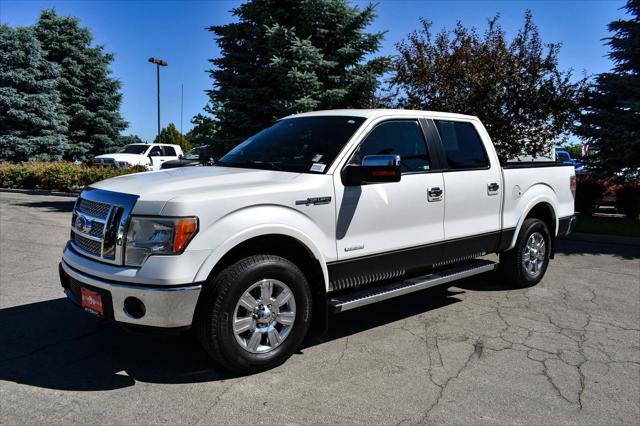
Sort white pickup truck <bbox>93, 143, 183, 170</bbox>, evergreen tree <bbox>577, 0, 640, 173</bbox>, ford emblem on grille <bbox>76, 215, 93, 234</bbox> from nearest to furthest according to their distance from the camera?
ford emblem on grille <bbox>76, 215, 93, 234</bbox> < evergreen tree <bbox>577, 0, 640, 173</bbox> < white pickup truck <bbox>93, 143, 183, 170</bbox>

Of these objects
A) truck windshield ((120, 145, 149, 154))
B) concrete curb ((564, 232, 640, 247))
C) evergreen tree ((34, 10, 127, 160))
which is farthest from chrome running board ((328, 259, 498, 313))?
evergreen tree ((34, 10, 127, 160))

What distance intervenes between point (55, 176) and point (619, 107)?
18.1 meters

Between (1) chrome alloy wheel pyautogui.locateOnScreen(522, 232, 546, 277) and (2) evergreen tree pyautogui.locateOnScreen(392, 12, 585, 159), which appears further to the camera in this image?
(2) evergreen tree pyautogui.locateOnScreen(392, 12, 585, 159)

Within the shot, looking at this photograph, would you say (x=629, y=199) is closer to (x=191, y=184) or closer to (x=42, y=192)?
(x=191, y=184)

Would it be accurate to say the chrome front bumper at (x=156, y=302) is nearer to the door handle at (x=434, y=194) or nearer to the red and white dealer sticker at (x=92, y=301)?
the red and white dealer sticker at (x=92, y=301)

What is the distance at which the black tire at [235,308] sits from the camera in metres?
3.45

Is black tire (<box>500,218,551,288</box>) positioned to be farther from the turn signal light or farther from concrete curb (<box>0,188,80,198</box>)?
concrete curb (<box>0,188,80,198</box>)

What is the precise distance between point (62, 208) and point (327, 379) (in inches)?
520

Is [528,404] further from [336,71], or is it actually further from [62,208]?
[62,208]

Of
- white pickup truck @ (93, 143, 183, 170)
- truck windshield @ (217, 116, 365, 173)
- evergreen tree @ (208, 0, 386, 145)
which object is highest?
evergreen tree @ (208, 0, 386, 145)

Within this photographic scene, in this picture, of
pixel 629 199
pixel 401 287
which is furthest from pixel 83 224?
pixel 629 199

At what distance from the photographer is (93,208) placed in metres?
3.82

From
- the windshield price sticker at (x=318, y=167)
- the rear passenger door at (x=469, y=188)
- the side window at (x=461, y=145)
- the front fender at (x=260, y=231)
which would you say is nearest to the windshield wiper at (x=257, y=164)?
the windshield price sticker at (x=318, y=167)

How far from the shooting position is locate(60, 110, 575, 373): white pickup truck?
3396 millimetres
